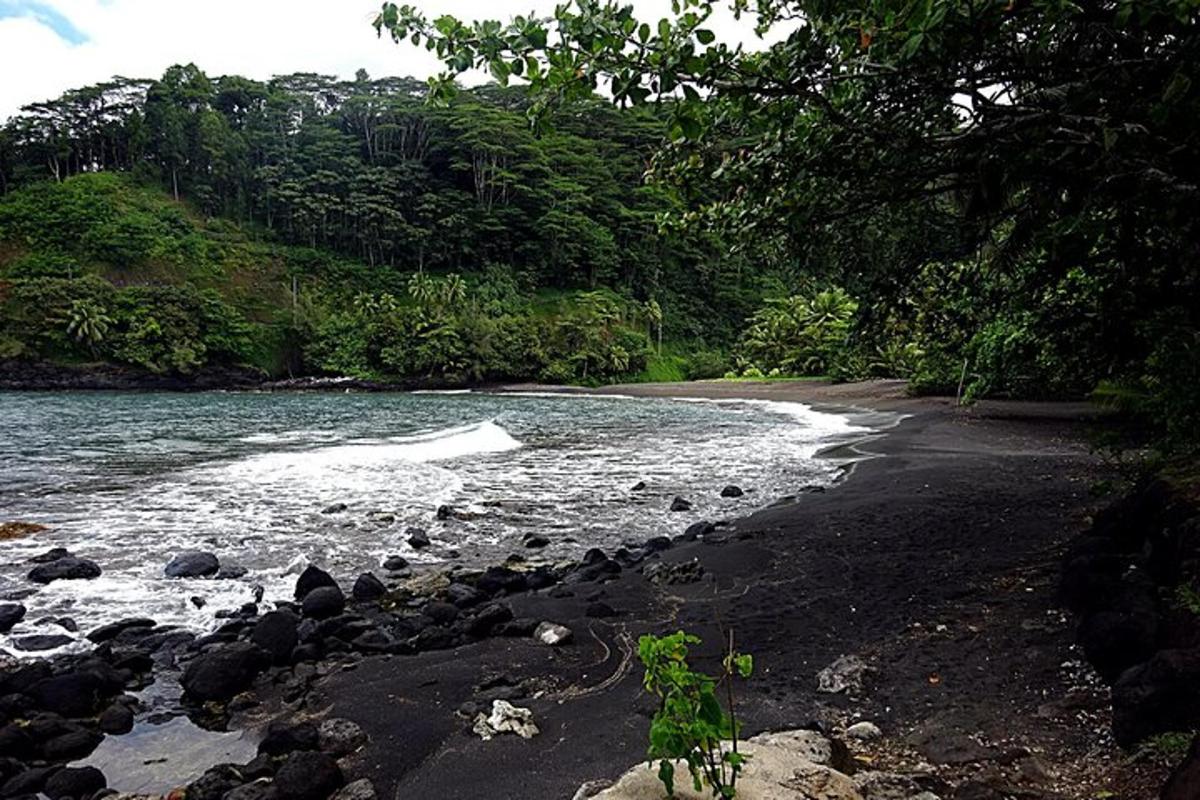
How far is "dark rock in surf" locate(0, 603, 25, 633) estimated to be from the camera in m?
7.02

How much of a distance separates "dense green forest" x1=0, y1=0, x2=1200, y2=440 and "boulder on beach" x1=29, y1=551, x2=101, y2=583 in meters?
7.03

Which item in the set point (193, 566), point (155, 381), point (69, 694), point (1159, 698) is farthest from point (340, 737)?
point (155, 381)

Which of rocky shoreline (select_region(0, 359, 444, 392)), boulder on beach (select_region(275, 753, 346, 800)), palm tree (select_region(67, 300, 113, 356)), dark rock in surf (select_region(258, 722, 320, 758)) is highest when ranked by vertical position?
palm tree (select_region(67, 300, 113, 356))

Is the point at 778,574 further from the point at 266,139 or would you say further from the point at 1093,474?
the point at 266,139

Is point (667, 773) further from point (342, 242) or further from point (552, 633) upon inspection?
point (342, 242)

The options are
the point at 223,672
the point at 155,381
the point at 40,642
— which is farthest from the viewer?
the point at 155,381

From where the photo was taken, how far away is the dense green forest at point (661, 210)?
13.4 feet

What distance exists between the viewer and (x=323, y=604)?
7441 millimetres

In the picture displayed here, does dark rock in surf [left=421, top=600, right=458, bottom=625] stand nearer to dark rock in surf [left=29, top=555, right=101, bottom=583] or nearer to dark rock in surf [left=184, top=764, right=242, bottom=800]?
dark rock in surf [left=184, top=764, right=242, bottom=800]

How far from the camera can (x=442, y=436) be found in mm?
25172

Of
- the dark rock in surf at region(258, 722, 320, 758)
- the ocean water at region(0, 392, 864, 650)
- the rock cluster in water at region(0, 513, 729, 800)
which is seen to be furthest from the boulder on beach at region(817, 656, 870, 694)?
the ocean water at region(0, 392, 864, 650)

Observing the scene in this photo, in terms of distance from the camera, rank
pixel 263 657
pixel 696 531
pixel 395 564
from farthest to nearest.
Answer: pixel 696 531, pixel 395 564, pixel 263 657

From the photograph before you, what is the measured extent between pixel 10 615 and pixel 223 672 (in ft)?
10.4

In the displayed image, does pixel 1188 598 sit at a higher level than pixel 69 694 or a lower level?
higher
